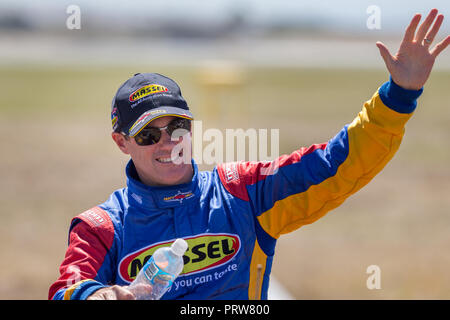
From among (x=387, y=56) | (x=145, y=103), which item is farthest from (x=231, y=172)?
(x=387, y=56)

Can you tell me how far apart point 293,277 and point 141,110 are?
4324 mm

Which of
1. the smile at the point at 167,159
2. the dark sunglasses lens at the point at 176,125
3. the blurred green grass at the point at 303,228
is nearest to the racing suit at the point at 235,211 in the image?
the smile at the point at 167,159

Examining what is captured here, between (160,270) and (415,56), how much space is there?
4.45 ft

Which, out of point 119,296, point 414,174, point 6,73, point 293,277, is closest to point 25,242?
point 293,277

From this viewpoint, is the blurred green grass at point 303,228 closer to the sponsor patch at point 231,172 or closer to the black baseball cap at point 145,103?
the sponsor patch at point 231,172

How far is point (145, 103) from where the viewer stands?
271cm

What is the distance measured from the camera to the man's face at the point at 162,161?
8.95ft

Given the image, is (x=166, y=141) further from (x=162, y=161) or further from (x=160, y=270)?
→ (x=160, y=270)

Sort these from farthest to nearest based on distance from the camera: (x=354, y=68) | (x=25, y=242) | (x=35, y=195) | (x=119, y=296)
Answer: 1. (x=354, y=68)
2. (x=35, y=195)
3. (x=25, y=242)
4. (x=119, y=296)

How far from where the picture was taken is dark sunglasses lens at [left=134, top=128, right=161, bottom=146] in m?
2.72

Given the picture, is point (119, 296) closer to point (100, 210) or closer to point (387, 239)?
point (100, 210)

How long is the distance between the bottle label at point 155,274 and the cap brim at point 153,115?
2.02 ft

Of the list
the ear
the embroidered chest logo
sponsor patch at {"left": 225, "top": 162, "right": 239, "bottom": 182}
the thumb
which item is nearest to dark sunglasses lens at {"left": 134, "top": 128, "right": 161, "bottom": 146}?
the ear
